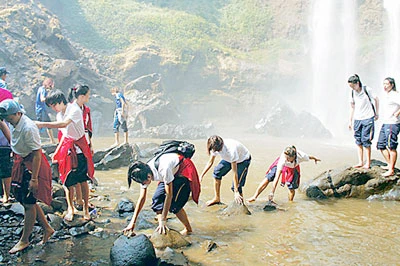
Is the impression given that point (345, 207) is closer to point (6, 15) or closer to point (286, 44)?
point (6, 15)

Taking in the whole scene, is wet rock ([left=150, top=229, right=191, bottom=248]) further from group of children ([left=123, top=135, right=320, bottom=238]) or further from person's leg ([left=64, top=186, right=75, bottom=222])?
person's leg ([left=64, top=186, right=75, bottom=222])

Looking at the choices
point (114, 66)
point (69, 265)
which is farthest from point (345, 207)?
point (114, 66)

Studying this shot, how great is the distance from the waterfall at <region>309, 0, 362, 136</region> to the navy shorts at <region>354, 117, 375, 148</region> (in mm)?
19745

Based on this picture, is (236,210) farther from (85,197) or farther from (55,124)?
(55,124)

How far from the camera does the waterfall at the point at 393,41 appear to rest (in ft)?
89.4

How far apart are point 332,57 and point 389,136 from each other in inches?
1017

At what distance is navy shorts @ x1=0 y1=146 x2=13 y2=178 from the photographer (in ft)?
17.5

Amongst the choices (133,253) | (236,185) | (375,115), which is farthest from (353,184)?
(133,253)

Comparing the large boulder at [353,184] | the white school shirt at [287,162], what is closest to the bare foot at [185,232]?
the white school shirt at [287,162]

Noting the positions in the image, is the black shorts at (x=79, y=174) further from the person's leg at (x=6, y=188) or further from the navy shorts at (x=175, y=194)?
the navy shorts at (x=175, y=194)

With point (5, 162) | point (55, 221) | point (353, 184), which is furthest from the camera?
point (353, 184)

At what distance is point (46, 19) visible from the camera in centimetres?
2189

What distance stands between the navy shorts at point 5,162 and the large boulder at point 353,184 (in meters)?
5.77

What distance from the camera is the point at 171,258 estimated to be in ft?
13.8
